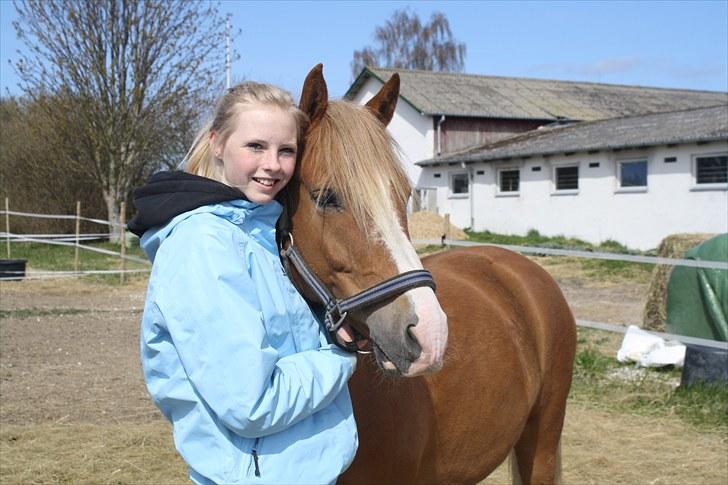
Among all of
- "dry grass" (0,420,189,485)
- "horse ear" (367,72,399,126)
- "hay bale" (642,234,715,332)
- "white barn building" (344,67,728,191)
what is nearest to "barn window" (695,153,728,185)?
"hay bale" (642,234,715,332)

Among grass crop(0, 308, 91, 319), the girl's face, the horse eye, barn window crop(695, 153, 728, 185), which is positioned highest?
barn window crop(695, 153, 728, 185)

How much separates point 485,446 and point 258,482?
52.9 inches

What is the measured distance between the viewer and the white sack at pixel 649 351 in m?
5.77

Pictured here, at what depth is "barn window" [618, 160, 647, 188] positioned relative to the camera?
16.9 m

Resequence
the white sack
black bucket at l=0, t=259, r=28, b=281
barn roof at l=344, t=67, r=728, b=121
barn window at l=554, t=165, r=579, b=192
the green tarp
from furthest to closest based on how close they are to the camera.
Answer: barn roof at l=344, t=67, r=728, b=121, barn window at l=554, t=165, r=579, b=192, black bucket at l=0, t=259, r=28, b=281, the green tarp, the white sack

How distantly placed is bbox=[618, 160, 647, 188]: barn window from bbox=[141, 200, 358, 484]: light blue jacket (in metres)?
17.0

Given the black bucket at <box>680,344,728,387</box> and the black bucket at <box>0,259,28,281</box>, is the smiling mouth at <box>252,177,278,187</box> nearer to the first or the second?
the black bucket at <box>680,344,728,387</box>

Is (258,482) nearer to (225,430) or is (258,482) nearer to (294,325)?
(225,430)

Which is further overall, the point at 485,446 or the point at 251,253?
the point at 485,446

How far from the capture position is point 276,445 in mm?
1348

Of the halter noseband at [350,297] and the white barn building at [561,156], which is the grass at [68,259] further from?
the halter noseband at [350,297]

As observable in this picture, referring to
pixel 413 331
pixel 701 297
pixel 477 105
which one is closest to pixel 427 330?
pixel 413 331

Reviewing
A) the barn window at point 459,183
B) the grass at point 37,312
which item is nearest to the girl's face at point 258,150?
the grass at point 37,312

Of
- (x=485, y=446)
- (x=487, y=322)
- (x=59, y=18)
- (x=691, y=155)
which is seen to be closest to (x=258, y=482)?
(x=485, y=446)
